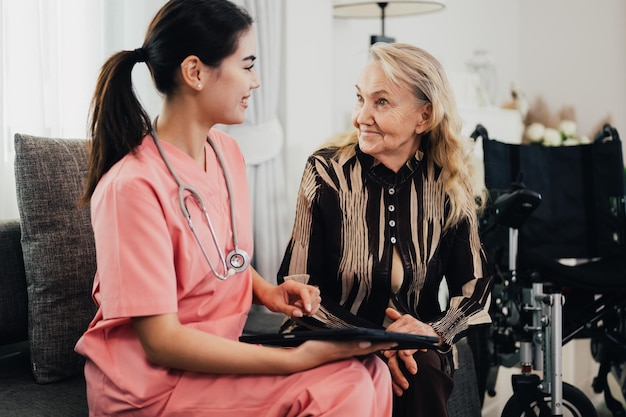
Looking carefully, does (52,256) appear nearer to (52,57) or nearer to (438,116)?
(52,57)

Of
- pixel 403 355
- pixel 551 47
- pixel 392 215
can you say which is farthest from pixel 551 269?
pixel 551 47

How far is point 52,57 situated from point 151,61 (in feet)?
2.60

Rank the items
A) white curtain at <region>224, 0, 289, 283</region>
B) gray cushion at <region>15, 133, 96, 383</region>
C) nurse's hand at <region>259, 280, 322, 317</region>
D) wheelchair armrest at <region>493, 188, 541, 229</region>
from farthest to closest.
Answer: white curtain at <region>224, 0, 289, 283</region> < wheelchair armrest at <region>493, 188, 541, 229</region> < gray cushion at <region>15, 133, 96, 383</region> < nurse's hand at <region>259, 280, 322, 317</region>

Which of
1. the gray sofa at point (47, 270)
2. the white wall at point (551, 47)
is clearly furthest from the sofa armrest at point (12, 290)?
the white wall at point (551, 47)

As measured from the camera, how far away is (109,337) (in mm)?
1259

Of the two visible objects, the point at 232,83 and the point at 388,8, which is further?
the point at 388,8

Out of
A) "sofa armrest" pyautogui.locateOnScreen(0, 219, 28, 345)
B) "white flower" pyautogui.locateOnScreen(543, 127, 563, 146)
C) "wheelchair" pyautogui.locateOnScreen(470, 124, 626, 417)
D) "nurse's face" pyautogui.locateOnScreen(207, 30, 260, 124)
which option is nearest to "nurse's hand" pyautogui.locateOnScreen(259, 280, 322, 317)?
"nurse's face" pyautogui.locateOnScreen(207, 30, 260, 124)

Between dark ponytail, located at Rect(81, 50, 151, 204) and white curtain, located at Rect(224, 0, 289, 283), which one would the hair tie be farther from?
white curtain, located at Rect(224, 0, 289, 283)

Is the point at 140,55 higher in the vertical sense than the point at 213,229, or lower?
higher

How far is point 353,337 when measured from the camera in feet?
3.73

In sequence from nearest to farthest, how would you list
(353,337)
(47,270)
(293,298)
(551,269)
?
(353,337) → (293,298) → (47,270) → (551,269)

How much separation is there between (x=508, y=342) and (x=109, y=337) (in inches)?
51.1

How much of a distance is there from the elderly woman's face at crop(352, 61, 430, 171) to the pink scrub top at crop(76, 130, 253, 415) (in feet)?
1.36

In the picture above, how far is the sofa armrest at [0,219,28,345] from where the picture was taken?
5.31ft
